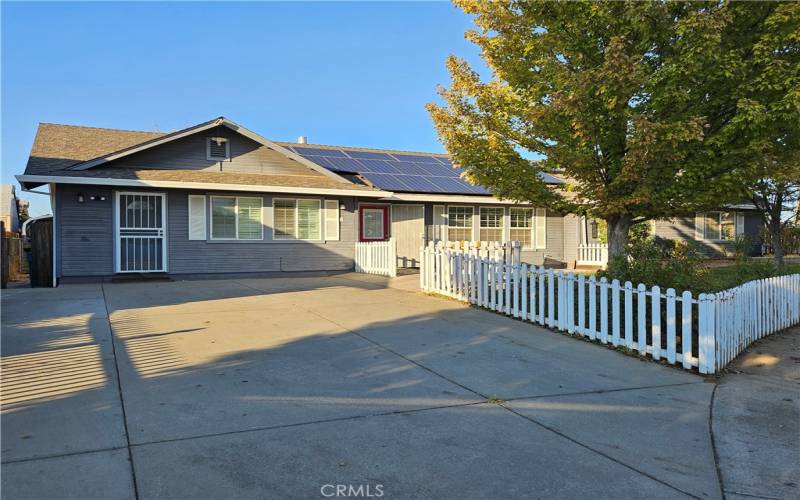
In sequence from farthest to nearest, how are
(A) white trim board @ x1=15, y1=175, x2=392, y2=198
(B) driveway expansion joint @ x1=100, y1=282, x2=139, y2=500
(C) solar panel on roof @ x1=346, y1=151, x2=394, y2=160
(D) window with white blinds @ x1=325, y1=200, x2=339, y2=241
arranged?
(C) solar panel on roof @ x1=346, y1=151, x2=394, y2=160 < (D) window with white blinds @ x1=325, y1=200, x2=339, y2=241 < (A) white trim board @ x1=15, y1=175, x2=392, y2=198 < (B) driveway expansion joint @ x1=100, y1=282, x2=139, y2=500

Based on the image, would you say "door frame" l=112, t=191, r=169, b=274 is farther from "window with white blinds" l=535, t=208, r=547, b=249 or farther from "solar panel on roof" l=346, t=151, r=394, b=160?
"window with white blinds" l=535, t=208, r=547, b=249

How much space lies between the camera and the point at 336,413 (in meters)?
4.47

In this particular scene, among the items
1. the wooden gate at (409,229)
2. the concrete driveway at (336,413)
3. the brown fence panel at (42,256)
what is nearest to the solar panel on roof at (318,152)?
the wooden gate at (409,229)

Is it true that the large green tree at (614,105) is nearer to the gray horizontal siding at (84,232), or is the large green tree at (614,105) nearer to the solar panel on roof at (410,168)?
the gray horizontal siding at (84,232)

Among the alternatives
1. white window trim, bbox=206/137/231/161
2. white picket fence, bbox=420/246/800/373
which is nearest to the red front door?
white window trim, bbox=206/137/231/161

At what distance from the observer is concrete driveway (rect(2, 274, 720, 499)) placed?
334 centimetres

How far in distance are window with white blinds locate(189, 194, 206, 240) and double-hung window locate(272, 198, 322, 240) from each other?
2.11 m

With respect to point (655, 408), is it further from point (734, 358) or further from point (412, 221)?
point (412, 221)

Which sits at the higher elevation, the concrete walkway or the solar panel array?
the solar panel array

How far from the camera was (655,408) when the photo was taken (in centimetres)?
498

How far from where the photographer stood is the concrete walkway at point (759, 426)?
355 centimetres

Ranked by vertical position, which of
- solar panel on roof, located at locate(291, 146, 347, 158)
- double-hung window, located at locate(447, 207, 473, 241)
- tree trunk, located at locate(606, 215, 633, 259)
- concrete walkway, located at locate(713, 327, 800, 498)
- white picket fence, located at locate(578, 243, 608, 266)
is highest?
solar panel on roof, located at locate(291, 146, 347, 158)

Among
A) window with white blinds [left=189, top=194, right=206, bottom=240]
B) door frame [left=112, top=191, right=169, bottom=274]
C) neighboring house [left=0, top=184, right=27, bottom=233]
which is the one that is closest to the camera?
door frame [left=112, top=191, right=169, bottom=274]

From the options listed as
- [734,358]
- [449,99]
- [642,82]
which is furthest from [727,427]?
[449,99]
